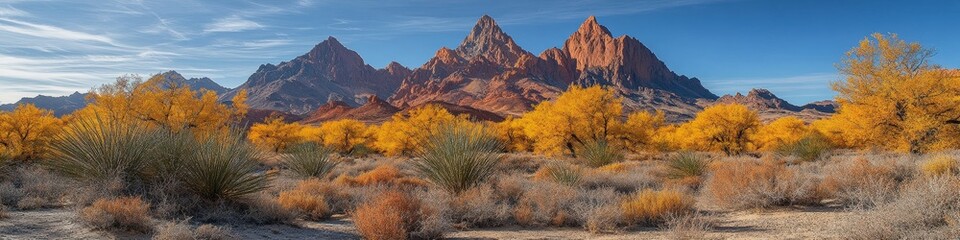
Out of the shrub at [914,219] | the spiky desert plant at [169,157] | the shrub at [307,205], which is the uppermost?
the spiky desert plant at [169,157]

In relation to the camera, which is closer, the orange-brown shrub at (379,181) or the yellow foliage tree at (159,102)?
the orange-brown shrub at (379,181)

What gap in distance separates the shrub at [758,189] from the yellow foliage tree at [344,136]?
45.3 metres

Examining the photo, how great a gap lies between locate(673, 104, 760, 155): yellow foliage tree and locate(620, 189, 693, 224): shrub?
98.6ft

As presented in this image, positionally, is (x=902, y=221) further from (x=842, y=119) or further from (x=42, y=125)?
(x=42, y=125)

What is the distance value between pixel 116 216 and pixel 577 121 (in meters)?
26.3

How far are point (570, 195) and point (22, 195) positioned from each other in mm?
10158

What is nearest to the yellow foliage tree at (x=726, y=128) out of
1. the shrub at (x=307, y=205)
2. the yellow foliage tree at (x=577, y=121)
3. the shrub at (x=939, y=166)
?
the yellow foliage tree at (x=577, y=121)

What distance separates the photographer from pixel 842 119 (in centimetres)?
2489

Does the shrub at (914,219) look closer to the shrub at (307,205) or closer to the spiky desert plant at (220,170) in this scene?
the shrub at (307,205)

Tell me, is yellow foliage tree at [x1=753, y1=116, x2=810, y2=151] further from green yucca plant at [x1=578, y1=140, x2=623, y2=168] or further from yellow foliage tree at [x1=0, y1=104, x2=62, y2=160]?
yellow foliage tree at [x1=0, y1=104, x2=62, y2=160]

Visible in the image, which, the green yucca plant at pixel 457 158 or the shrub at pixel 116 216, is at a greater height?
the green yucca plant at pixel 457 158

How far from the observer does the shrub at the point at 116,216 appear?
21.4ft

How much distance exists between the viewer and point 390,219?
7230 millimetres

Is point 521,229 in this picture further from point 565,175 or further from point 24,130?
point 24,130
